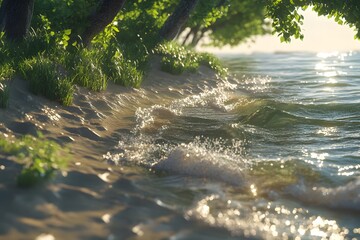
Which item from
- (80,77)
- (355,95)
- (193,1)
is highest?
(193,1)

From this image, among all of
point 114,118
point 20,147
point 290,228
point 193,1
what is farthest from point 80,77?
point 193,1

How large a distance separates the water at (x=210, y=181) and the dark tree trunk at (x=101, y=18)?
1623 millimetres

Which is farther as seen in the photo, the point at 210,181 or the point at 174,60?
the point at 174,60

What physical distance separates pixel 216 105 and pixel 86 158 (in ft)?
21.2

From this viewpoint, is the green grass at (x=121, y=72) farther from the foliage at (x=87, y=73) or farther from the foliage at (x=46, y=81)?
the foliage at (x=46, y=81)

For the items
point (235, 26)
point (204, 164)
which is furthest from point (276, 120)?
point (235, 26)

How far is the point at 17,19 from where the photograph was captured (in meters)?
11.3

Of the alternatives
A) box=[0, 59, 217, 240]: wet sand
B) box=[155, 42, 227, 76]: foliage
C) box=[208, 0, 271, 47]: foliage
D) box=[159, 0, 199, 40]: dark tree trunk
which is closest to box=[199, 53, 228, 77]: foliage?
box=[155, 42, 227, 76]: foliage

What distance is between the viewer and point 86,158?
7195 millimetres

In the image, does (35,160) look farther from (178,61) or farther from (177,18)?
(177,18)

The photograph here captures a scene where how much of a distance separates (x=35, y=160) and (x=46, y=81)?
3.81 metres

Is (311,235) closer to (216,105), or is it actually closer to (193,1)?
(216,105)

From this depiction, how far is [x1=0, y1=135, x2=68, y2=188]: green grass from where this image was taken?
5.56 meters

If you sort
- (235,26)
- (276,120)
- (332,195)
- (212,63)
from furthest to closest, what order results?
1. (235,26)
2. (212,63)
3. (276,120)
4. (332,195)
